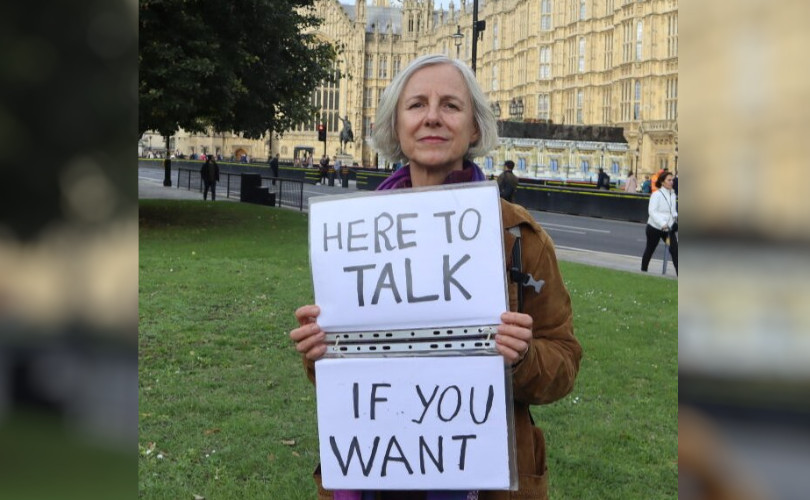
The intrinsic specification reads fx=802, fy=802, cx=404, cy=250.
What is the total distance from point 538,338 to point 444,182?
1.49 feet

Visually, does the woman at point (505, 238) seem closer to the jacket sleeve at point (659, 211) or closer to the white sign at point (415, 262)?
the white sign at point (415, 262)

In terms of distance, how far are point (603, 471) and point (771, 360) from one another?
4.55 m

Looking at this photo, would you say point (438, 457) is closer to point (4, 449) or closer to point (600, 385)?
point (4, 449)

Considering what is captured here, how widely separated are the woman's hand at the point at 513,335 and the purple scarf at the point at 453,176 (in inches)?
15.2

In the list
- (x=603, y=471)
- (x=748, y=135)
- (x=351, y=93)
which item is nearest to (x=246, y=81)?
(x=603, y=471)

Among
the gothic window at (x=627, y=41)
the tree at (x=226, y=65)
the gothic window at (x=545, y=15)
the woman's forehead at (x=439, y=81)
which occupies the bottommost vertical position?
the woman's forehead at (x=439, y=81)

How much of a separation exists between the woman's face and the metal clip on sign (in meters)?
0.47

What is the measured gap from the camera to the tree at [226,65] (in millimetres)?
14789

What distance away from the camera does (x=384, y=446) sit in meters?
1.82

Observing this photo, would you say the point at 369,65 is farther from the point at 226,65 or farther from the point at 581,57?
the point at 226,65

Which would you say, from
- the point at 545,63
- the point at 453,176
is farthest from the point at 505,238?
the point at 545,63

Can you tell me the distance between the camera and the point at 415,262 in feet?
5.91

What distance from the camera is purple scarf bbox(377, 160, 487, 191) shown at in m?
2.00

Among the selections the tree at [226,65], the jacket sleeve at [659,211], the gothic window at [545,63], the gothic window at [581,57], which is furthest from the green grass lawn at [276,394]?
the gothic window at [545,63]
